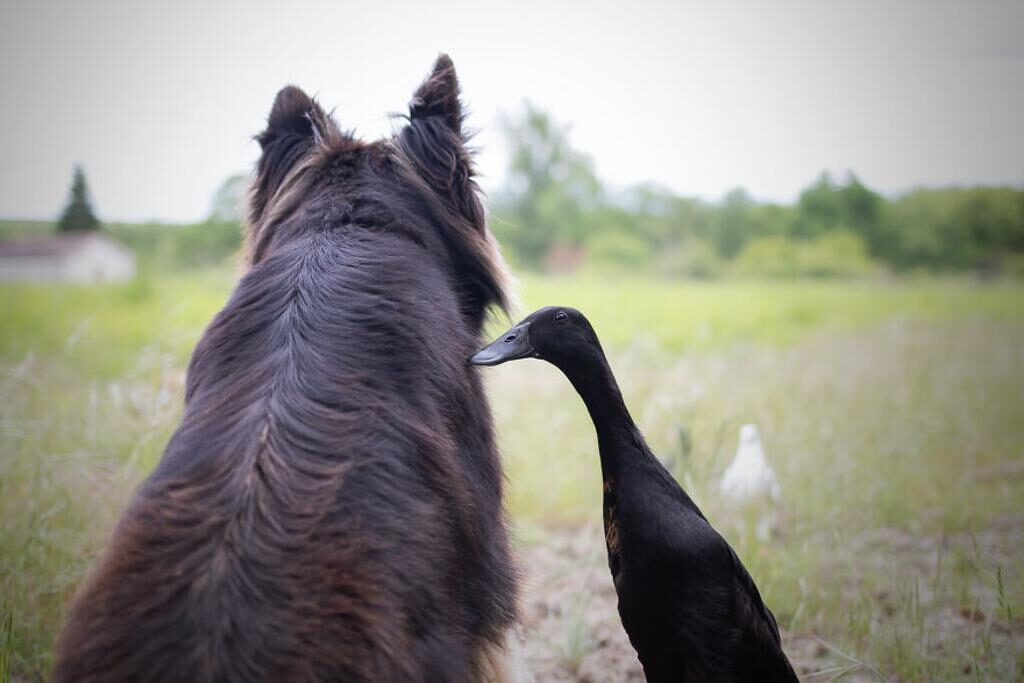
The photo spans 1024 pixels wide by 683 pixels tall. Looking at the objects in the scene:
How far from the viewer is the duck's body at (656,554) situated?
192 cm

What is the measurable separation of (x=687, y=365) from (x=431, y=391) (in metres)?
6.14

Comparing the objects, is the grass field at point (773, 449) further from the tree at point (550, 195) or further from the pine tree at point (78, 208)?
the tree at point (550, 195)

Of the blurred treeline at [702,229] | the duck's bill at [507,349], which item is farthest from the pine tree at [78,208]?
the duck's bill at [507,349]

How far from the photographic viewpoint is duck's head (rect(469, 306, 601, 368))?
196 centimetres

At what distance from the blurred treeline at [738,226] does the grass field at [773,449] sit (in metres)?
1.31

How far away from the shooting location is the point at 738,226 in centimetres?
1398

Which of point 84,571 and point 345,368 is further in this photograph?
point 84,571

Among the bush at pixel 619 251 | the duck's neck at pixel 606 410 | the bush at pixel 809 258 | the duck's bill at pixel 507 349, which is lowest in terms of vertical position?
the duck's neck at pixel 606 410

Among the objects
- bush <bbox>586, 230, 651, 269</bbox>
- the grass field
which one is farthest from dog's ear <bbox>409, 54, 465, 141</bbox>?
bush <bbox>586, 230, 651, 269</bbox>

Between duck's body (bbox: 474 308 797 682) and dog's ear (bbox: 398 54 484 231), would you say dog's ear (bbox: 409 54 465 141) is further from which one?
duck's body (bbox: 474 308 797 682)

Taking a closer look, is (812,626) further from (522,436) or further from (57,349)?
(57,349)

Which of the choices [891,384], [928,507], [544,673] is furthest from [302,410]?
[891,384]

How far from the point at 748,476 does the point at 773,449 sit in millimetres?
1211

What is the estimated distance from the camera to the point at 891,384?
7.46 metres
